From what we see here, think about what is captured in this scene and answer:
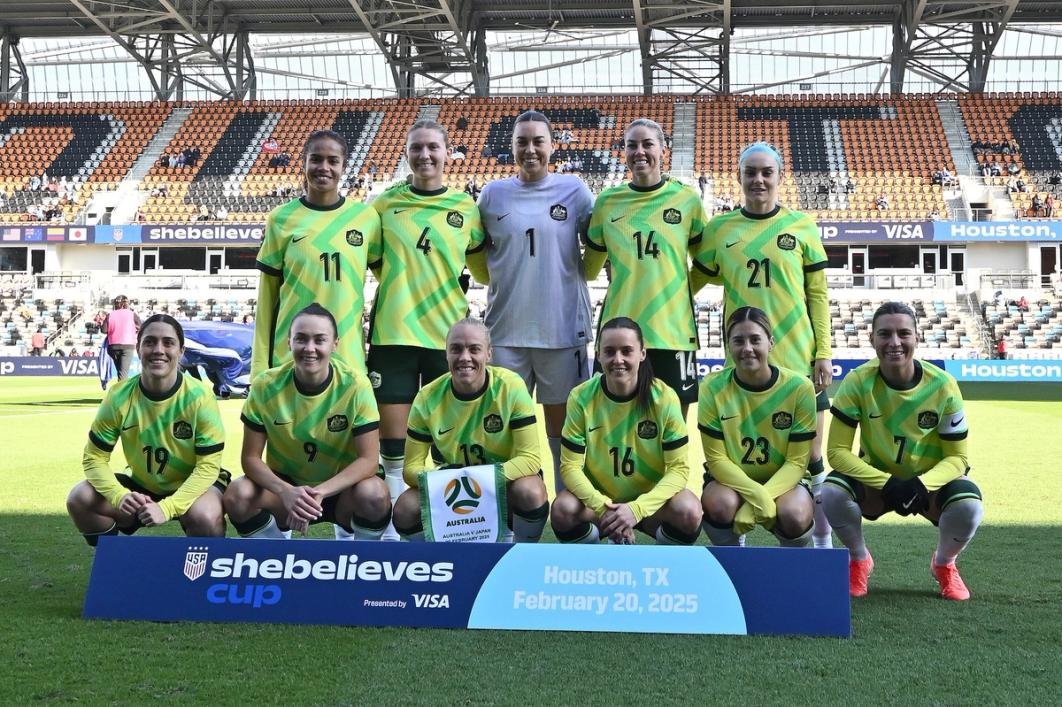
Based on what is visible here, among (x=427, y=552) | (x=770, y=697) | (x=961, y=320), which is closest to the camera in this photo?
(x=770, y=697)

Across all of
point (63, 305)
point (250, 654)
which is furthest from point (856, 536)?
point (63, 305)

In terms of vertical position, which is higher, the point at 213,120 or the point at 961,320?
the point at 213,120

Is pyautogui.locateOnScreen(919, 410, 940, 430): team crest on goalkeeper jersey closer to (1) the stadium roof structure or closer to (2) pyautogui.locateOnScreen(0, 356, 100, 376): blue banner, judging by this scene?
(2) pyautogui.locateOnScreen(0, 356, 100, 376): blue banner

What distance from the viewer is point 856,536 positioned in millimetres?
3975

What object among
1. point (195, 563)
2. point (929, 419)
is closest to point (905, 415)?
point (929, 419)

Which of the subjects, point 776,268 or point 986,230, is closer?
point 776,268

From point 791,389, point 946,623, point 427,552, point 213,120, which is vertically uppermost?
point 213,120

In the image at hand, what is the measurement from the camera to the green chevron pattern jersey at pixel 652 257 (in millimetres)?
4281

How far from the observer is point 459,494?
12.0ft

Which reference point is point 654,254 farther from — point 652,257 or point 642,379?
point 642,379

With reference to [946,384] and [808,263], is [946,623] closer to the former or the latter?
[946,384]

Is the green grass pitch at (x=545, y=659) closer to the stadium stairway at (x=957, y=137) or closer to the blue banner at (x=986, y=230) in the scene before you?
the blue banner at (x=986, y=230)

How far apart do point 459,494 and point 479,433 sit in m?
0.31

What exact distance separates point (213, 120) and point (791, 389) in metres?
29.9
